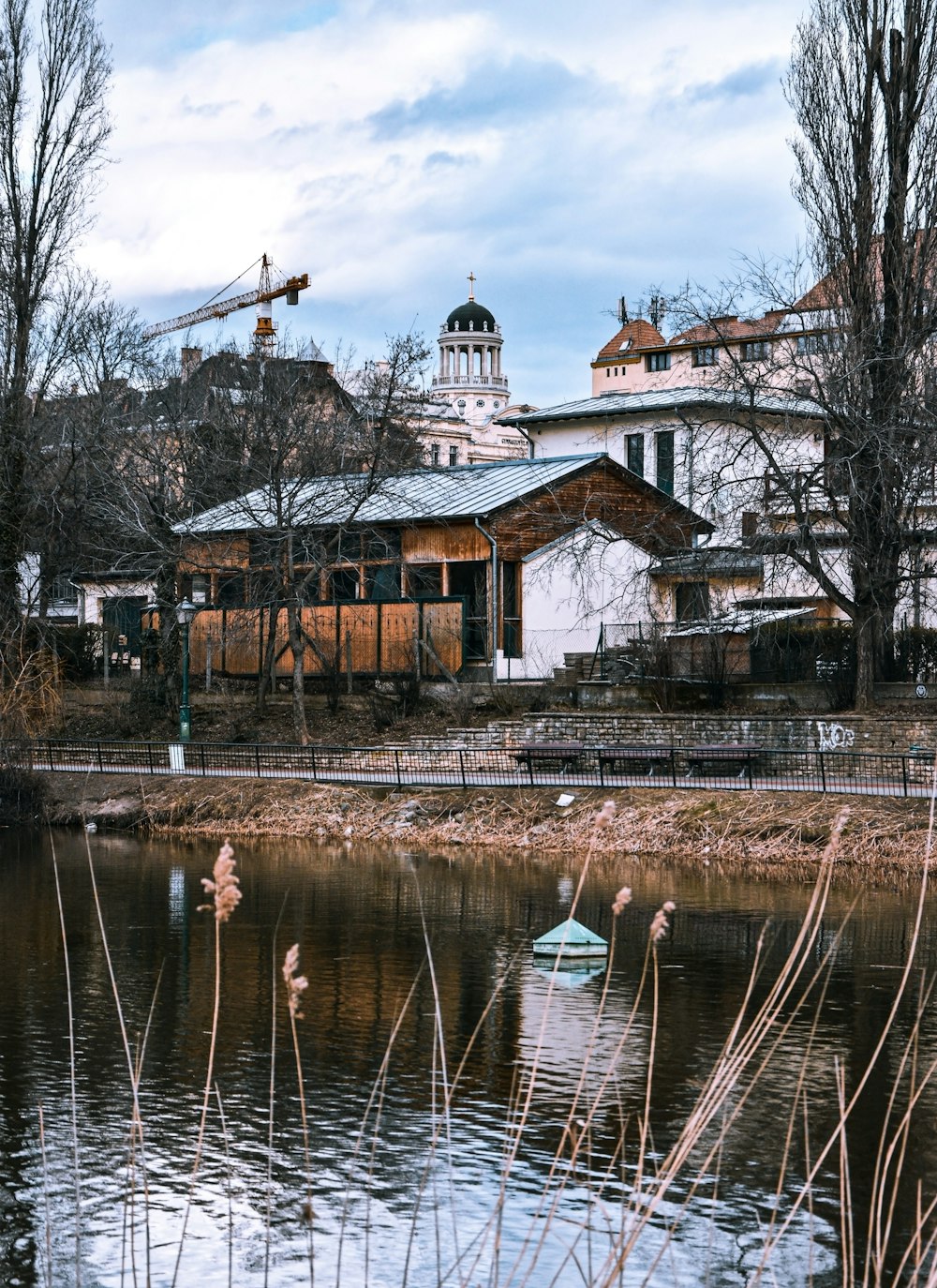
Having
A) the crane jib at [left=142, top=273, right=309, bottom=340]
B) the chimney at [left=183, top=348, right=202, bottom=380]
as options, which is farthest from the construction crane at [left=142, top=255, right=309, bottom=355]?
the chimney at [left=183, top=348, right=202, bottom=380]

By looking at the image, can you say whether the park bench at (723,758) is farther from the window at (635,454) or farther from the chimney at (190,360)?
the chimney at (190,360)

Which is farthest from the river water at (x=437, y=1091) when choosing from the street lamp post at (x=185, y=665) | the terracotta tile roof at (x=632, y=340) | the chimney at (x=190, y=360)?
the terracotta tile roof at (x=632, y=340)

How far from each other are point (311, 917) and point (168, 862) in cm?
597

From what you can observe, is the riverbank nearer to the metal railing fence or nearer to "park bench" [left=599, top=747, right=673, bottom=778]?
the metal railing fence

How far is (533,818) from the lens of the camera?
27.0 metres

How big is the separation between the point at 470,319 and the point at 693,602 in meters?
131

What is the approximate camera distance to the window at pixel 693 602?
1324 inches

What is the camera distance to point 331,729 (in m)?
36.0

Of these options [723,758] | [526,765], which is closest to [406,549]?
[526,765]

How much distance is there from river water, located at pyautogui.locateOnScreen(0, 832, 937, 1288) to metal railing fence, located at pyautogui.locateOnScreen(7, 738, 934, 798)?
4998 millimetres

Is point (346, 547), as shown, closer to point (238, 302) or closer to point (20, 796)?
point (20, 796)

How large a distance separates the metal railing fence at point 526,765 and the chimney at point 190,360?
1119 inches

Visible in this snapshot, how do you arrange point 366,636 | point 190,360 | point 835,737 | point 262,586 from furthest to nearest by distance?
point 190,360
point 262,586
point 366,636
point 835,737

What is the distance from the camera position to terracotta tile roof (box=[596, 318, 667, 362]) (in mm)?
86000
